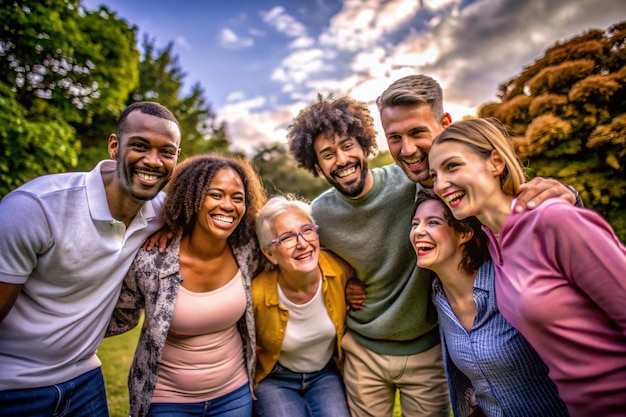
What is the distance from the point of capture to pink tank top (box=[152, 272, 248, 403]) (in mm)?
2996

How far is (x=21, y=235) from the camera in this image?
2248 mm

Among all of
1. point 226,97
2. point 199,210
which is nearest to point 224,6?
point 199,210

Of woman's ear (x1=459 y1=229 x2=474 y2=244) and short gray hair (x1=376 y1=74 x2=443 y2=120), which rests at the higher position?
short gray hair (x1=376 y1=74 x2=443 y2=120)

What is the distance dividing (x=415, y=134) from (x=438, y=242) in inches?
39.2

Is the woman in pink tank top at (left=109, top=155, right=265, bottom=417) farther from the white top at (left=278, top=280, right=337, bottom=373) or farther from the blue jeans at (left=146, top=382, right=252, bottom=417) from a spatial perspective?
the white top at (left=278, top=280, right=337, bottom=373)

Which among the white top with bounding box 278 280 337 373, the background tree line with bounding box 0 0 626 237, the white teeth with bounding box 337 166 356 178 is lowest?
the white top with bounding box 278 280 337 373

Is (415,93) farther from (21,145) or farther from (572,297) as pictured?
(21,145)

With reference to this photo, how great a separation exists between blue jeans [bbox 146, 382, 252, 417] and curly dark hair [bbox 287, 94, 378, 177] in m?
2.53

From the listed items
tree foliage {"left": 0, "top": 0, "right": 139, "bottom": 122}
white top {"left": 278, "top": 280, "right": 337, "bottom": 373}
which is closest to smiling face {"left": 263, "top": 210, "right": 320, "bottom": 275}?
white top {"left": 278, "top": 280, "right": 337, "bottom": 373}

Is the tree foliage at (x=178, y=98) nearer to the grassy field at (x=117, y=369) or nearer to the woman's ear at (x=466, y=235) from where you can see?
the grassy field at (x=117, y=369)

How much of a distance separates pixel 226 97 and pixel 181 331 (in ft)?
95.8

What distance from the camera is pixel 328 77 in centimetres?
1162

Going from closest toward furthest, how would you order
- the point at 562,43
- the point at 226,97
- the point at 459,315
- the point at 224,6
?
the point at 459,315 → the point at 562,43 → the point at 224,6 → the point at 226,97

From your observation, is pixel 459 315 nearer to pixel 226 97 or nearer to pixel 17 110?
pixel 17 110
